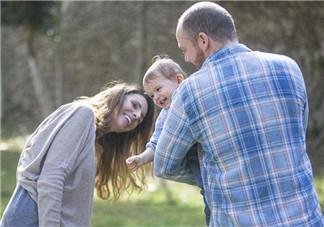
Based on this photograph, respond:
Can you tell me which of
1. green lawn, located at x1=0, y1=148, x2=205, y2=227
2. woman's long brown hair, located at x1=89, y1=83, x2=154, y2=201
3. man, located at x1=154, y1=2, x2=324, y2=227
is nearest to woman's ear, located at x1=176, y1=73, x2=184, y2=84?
woman's long brown hair, located at x1=89, y1=83, x2=154, y2=201

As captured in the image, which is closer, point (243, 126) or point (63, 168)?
point (243, 126)

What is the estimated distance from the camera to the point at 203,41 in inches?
111

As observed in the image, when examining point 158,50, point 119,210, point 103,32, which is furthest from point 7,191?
point 103,32

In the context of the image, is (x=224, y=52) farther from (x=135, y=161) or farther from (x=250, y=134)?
(x=135, y=161)

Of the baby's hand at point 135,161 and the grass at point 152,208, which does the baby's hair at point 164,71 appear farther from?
the grass at point 152,208

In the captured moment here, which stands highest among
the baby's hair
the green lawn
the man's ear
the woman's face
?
the green lawn

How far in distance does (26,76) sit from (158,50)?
367 cm

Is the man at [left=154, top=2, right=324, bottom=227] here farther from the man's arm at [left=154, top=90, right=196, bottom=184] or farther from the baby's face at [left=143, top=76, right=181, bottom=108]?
the baby's face at [left=143, top=76, right=181, bottom=108]

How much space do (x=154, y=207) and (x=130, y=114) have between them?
455cm

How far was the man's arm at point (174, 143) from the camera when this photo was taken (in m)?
2.82

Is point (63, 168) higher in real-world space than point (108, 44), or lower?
lower

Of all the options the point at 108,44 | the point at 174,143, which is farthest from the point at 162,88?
the point at 108,44

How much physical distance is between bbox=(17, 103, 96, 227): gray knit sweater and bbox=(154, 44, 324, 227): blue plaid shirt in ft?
1.75

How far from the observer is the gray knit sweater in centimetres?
312
